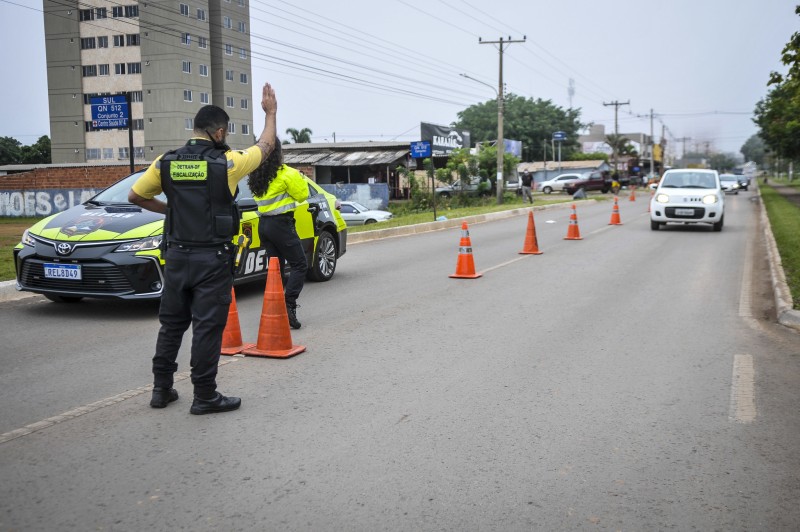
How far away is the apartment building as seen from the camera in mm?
62562

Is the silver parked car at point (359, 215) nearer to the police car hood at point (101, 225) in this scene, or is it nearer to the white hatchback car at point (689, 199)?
the white hatchback car at point (689, 199)

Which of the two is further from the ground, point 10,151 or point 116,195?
point 10,151

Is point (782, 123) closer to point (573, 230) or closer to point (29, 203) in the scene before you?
point (573, 230)

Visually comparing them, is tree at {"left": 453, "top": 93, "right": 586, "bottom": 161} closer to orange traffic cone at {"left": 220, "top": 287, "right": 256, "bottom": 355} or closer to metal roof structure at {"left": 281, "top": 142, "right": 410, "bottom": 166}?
metal roof structure at {"left": 281, "top": 142, "right": 410, "bottom": 166}

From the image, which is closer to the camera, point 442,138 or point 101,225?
point 101,225

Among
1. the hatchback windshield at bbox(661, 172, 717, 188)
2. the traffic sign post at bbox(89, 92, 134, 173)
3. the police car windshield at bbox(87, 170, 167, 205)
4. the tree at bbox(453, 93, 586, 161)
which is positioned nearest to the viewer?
the police car windshield at bbox(87, 170, 167, 205)

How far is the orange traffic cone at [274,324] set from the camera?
246 inches

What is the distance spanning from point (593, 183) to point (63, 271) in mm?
50846

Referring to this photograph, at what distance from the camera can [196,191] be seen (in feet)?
15.2

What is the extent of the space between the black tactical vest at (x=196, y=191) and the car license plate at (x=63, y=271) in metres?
3.62

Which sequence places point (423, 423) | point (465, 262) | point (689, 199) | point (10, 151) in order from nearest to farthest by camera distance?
point (423, 423), point (465, 262), point (689, 199), point (10, 151)

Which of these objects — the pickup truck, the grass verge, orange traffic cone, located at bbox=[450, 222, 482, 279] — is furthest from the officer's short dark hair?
the pickup truck

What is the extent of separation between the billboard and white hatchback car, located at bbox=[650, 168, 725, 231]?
2452cm

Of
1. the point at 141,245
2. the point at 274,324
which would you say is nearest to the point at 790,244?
the point at 274,324
